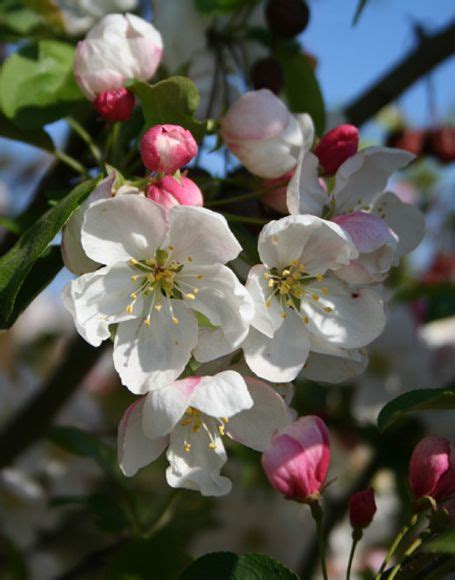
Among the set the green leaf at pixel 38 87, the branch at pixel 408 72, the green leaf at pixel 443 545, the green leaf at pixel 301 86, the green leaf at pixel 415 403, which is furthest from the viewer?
the branch at pixel 408 72

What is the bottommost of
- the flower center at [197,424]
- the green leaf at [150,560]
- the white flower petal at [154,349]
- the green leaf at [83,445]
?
the green leaf at [83,445]

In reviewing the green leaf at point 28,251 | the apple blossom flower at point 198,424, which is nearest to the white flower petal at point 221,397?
the apple blossom flower at point 198,424

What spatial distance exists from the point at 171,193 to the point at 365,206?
0.28m

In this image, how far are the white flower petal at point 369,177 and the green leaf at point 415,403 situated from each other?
0.27 m

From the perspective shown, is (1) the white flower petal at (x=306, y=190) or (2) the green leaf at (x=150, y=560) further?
(2) the green leaf at (x=150, y=560)

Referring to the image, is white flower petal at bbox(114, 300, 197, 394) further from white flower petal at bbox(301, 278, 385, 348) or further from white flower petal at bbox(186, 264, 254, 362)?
white flower petal at bbox(301, 278, 385, 348)

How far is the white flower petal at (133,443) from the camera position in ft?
3.11

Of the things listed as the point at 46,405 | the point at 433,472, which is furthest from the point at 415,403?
the point at 46,405

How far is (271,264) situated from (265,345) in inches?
3.8

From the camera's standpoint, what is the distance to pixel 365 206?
1.10 m

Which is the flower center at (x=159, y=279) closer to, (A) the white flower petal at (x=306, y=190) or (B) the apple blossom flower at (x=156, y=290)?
(B) the apple blossom flower at (x=156, y=290)

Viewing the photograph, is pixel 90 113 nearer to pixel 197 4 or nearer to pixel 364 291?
pixel 197 4

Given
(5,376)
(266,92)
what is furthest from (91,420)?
(266,92)

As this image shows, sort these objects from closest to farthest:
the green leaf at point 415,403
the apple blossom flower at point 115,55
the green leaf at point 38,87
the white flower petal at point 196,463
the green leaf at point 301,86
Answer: the green leaf at point 415,403 < the white flower petal at point 196,463 < the apple blossom flower at point 115,55 < the green leaf at point 38,87 < the green leaf at point 301,86
